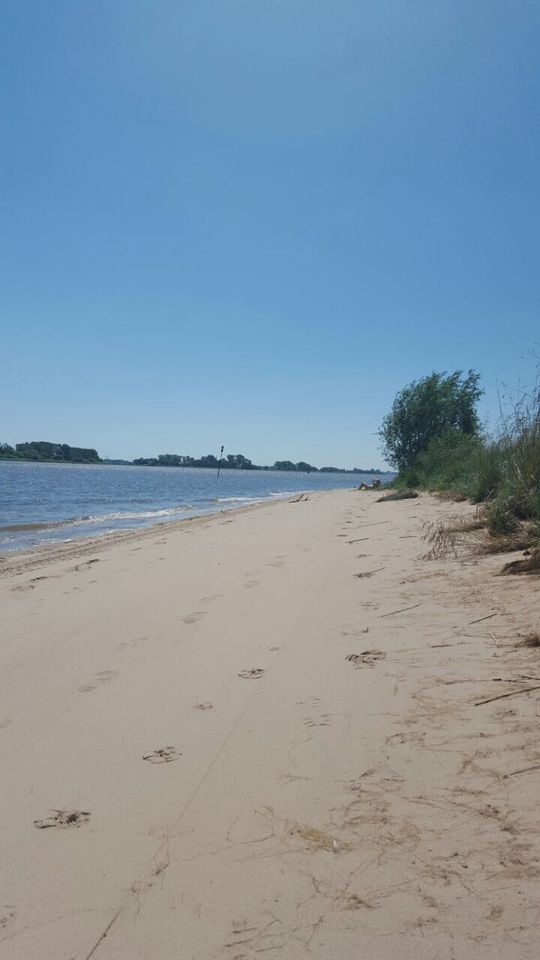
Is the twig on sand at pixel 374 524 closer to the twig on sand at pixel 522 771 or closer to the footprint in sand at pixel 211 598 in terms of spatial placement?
the footprint in sand at pixel 211 598

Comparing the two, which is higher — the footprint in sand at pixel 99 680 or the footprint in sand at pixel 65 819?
the footprint in sand at pixel 99 680

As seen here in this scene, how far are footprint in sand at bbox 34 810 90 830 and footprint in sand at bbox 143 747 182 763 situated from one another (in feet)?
1.37

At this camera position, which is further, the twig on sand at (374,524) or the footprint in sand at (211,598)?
the twig on sand at (374,524)

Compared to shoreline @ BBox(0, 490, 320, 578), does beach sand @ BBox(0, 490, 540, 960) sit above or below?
above

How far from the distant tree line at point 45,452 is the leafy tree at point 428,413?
427 ft

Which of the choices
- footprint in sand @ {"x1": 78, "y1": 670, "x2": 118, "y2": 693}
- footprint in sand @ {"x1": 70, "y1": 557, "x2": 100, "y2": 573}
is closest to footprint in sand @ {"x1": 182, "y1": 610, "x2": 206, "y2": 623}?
footprint in sand @ {"x1": 78, "y1": 670, "x2": 118, "y2": 693}

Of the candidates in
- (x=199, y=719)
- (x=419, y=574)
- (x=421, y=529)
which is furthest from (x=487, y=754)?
(x=421, y=529)

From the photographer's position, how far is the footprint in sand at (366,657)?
3.64 meters

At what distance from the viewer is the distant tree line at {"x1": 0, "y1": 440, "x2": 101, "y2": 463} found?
481 feet

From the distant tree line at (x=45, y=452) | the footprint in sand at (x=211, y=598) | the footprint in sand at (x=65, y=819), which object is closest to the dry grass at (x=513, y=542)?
the footprint in sand at (x=211, y=598)

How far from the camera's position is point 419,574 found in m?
5.87

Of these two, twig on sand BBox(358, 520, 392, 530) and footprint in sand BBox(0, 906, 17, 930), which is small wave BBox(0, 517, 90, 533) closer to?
twig on sand BBox(358, 520, 392, 530)

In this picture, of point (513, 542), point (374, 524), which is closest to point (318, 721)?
point (513, 542)

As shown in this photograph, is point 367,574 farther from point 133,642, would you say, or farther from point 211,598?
point 133,642
